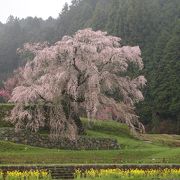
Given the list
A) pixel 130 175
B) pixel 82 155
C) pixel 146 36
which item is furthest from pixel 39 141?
pixel 146 36

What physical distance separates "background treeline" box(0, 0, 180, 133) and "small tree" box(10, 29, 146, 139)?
30535 mm

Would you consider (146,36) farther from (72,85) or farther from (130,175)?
(130,175)

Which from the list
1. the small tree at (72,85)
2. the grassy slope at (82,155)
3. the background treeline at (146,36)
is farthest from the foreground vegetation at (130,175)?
the background treeline at (146,36)

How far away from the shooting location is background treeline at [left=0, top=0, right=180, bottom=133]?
6844cm

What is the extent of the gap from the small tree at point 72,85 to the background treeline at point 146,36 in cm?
3054

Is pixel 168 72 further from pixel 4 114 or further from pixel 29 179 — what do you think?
pixel 29 179

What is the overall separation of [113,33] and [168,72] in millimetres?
16213

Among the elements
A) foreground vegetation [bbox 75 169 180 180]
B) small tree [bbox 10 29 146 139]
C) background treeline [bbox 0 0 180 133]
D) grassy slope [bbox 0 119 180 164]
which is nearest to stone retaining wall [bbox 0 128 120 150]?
small tree [bbox 10 29 146 139]

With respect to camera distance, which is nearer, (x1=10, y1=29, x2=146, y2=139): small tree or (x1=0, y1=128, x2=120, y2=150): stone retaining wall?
(x1=0, y1=128, x2=120, y2=150): stone retaining wall

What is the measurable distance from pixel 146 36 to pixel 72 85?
166 ft

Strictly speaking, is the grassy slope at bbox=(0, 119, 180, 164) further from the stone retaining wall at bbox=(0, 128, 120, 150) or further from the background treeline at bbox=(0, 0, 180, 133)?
the background treeline at bbox=(0, 0, 180, 133)

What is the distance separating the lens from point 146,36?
83.1 meters

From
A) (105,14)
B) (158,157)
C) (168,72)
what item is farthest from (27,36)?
(158,157)

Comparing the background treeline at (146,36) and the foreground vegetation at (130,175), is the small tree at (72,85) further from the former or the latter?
the background treeline at (146,36)
